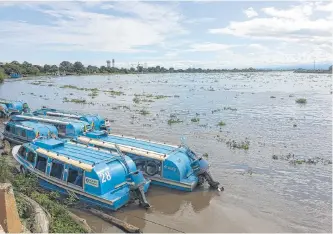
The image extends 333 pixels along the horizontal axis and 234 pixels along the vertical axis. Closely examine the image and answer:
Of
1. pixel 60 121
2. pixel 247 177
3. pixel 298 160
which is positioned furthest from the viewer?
pixel 60 121

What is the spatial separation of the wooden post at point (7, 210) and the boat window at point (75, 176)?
5287mm

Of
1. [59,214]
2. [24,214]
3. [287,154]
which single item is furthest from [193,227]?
[287,154]

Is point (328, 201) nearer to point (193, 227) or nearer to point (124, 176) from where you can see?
point (193, 227)

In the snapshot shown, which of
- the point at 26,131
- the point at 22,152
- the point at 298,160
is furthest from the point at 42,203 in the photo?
the point at 298,160

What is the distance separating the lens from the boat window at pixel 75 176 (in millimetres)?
14734

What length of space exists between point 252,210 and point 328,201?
3937 mm

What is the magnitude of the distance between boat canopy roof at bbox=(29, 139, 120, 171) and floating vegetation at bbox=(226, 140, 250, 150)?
1168 centimetres

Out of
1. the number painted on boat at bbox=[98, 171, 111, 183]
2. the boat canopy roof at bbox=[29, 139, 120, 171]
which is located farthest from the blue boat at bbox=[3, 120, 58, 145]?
the number painted on boat at bbox=[98, 171, 111, 183]

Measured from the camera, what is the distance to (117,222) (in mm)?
13156

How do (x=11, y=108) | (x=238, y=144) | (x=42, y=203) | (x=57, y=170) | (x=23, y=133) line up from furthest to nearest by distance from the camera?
1. (x=11, y=108)
2. (x=238, y=144)
3. (x=23, y=133)
4. (x=57, y=170)
5. (x=42, y=203)

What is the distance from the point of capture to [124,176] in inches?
584

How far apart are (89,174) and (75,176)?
116 cm

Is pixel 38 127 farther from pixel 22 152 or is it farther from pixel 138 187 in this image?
pixel 138 187

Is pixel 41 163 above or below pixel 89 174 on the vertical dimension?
below
